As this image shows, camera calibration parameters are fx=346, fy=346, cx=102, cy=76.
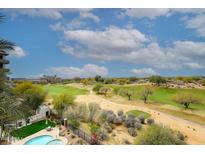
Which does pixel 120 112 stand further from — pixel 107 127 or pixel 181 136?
pixel 181 136

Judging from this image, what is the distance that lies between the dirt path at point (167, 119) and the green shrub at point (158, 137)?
23 centimetres

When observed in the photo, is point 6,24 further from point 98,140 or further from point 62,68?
point 98,140

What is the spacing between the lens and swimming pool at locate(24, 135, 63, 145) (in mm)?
7777

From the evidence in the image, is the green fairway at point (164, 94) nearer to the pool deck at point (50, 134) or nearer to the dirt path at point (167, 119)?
the dirt path at point (167, 119)

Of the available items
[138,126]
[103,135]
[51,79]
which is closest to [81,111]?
[103,135]

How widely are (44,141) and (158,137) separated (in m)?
2.58

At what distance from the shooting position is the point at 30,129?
27.6 feet

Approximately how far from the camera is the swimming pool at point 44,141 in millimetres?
7777

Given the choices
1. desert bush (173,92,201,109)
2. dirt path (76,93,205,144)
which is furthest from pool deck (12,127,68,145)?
desert bush (173,92,201,109)

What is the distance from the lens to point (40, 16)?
7691 millimetres

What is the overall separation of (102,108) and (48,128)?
4.64 feet

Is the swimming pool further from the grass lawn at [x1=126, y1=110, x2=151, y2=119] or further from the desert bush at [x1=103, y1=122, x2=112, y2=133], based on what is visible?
the grass lawn at [x1=126, y1=110, x2=151, y2=119]

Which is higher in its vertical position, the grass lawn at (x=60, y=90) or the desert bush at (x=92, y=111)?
the grass lawn at (x=60, y=90)

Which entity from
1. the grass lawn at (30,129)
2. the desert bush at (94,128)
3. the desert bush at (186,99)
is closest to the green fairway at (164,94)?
the desert bush at (186,99)
